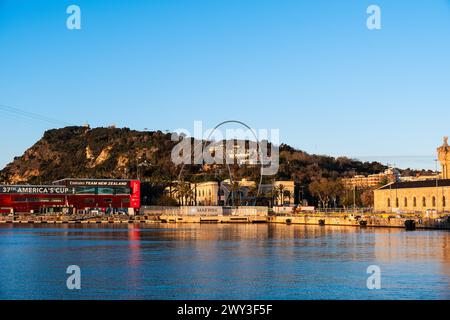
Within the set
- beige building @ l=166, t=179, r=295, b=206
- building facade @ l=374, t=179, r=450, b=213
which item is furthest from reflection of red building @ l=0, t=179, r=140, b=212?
building facade @ l=374, t=179, r=450, b=213

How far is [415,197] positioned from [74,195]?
83516mm

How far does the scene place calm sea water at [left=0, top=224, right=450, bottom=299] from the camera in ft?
136

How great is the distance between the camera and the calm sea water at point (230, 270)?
136 ft

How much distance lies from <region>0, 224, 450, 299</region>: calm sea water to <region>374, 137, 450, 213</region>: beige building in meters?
47.2

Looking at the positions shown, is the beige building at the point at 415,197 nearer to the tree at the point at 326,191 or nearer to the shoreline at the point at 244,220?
the shoreline at the point at 244,220

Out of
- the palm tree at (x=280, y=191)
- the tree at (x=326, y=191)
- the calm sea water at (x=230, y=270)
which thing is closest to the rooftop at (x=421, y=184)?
the palm tree at (x=280, y=191)

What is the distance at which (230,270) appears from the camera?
51.9 m

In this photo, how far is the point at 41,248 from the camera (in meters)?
75.0

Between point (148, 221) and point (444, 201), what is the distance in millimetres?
67984

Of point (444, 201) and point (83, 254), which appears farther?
point (444, 201)
